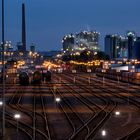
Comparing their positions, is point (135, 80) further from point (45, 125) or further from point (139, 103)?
point (45, 125)

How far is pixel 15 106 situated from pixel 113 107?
7.97 meters

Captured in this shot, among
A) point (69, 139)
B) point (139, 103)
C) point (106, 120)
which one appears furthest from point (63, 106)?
point (69, 139)

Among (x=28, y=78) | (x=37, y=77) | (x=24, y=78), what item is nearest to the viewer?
(x=24, y=78)

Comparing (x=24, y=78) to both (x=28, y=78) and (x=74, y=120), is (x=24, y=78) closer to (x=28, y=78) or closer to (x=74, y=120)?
(x=28, y=78)

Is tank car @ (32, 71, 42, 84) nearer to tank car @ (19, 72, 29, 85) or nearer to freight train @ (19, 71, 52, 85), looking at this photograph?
freight train @ (19, 71, 52, 85)

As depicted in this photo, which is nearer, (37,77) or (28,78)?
(28,78)

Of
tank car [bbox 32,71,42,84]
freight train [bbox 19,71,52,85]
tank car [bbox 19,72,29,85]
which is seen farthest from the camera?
tank car [bbox 32,71,42,84]

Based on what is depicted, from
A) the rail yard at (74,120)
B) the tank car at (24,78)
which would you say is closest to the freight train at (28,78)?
the tank car at (24,78)

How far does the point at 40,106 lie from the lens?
48.7 metres

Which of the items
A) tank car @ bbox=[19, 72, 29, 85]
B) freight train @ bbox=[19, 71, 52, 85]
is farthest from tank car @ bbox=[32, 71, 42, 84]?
tank car @ bbox=[19, 72, 29, 85]

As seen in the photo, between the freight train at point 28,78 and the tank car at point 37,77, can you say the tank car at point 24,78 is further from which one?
the tank car at point 37,77

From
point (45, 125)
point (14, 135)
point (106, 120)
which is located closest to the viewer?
point (14, 135)

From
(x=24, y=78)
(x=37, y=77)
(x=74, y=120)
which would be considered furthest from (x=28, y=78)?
(x=74, y=120)

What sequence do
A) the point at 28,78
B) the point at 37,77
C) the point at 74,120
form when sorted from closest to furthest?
the point at 74,120, the point at 28,78, the point at 37,77
